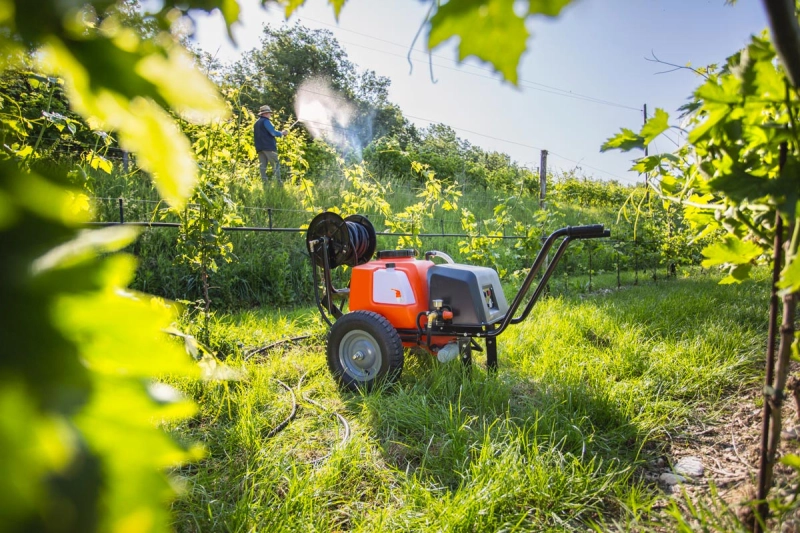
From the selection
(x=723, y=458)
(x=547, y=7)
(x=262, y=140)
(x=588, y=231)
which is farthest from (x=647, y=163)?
(x=262, y=140)

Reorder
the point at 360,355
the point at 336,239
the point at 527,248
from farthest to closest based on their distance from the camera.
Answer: the point at 527,248 → the point at 336,239 → the point at 360,355

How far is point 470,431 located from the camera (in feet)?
6.52

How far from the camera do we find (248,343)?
345cm

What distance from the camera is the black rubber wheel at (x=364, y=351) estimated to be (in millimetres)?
2482

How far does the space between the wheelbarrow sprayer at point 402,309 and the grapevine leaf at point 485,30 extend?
2.08 m

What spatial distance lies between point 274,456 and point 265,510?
375mm

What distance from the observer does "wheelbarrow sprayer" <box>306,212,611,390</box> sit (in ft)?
8.24

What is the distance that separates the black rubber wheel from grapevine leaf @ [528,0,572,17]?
2232 mm

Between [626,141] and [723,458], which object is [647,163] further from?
[723,458]

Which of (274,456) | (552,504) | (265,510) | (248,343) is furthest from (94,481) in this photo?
(248,343)

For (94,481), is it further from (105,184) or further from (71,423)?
(105,184)

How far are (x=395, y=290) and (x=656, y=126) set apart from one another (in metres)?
1.97

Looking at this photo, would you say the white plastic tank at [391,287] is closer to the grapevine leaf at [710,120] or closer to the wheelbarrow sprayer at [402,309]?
the wheelbarrow sprayer at [402,309]

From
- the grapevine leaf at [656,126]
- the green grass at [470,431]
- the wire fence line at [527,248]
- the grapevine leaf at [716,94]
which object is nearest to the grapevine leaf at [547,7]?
the grapevine leaf at [716,94]
